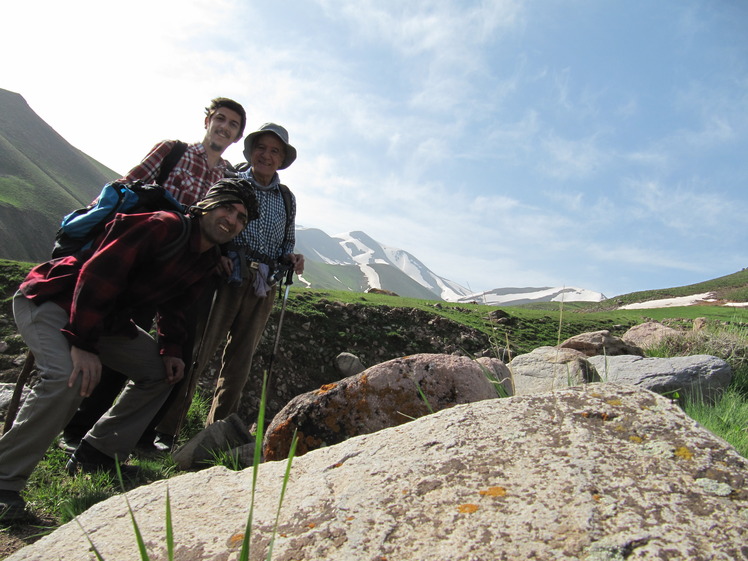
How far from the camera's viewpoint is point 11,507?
305 centimetres

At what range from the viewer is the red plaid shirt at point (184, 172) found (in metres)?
4.52

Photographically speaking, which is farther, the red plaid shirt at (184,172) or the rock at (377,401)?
the red plaid shirt at (184,172)

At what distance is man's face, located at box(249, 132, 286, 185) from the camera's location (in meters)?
5.09

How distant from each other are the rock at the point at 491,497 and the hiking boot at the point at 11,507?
5.29 ft

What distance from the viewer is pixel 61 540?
1.77 m

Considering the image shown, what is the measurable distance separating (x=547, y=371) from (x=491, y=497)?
182 inches

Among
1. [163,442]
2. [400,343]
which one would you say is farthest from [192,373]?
[400,343]

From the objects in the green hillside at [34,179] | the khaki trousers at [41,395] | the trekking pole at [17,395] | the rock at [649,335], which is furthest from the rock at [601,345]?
the green hillside at [34,179]

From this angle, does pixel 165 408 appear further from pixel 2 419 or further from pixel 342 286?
pixel 342 286

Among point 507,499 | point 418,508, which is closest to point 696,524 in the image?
point 507,499

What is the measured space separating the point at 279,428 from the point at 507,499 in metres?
2.97

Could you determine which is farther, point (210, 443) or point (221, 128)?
point (221, 128)

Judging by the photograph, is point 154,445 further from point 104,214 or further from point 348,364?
point 348,364

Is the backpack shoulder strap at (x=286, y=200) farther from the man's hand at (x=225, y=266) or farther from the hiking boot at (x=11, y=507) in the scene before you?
the hiking boot at (x=11, y=507)
